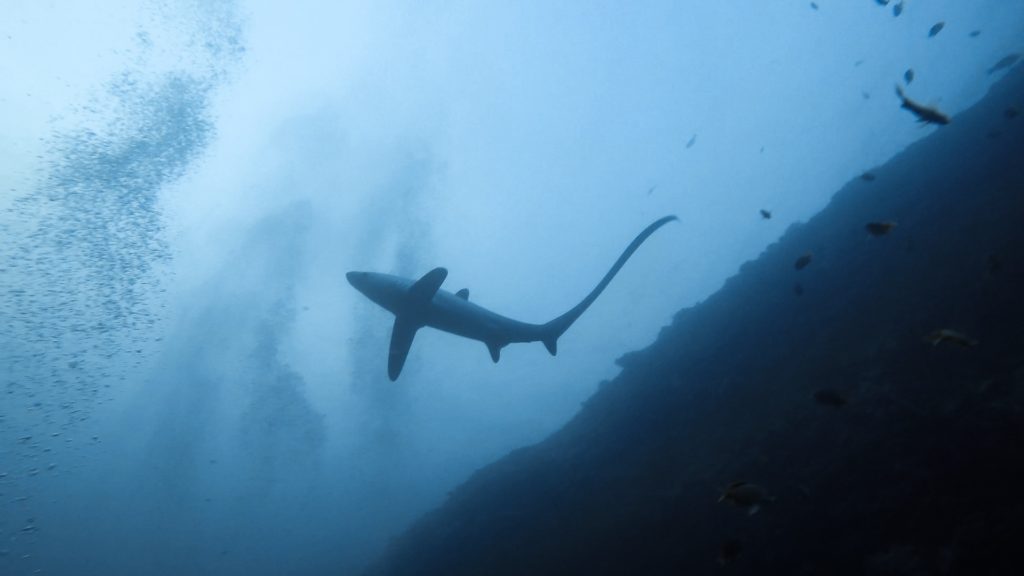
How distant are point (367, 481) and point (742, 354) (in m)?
82.5

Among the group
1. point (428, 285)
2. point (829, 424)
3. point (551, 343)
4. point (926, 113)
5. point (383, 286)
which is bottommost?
point (829, 424)

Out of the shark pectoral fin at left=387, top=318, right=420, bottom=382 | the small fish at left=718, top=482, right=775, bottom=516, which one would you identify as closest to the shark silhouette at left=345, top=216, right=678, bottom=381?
the shark pectoral fin at left=387, top=318, right=420, bottom=382

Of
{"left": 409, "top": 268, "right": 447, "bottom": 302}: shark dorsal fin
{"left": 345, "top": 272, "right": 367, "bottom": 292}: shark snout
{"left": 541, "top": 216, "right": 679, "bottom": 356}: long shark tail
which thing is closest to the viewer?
{"left": 409, "top": 268, "right": 447, "bottom": 302}: shark dorsal fin

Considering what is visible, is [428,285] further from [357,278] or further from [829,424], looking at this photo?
[829,424]

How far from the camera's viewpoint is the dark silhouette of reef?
5.66 meters

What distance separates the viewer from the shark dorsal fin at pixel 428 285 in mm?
8523

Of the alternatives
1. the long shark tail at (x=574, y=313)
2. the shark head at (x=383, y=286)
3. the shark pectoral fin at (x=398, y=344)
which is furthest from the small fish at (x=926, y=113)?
the shark pectoral fin at (x=398, y=344)

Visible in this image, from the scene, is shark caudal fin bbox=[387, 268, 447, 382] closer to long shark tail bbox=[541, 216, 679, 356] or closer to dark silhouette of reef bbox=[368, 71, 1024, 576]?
long shark tail bbox=[541, 216, 679, 356]

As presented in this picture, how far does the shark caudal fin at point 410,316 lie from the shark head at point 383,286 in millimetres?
181

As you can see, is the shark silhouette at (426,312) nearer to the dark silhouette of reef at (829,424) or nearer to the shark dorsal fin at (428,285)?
the shark dorsal fin at (428,285)

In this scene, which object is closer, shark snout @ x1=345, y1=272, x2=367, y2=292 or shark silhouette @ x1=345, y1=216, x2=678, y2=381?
shark silhouette @ x1=345, y1=216, x2=678, y2=381

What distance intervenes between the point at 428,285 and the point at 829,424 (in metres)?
7.43

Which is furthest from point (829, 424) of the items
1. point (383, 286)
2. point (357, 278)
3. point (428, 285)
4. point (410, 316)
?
point (357, 278)

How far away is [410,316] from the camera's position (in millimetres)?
9500
